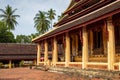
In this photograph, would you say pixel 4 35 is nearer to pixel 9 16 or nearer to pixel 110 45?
pixel 9 16

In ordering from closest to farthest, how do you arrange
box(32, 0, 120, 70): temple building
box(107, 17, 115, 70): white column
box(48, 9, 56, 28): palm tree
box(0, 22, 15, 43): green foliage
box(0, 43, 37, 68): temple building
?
box(107, 17, 115, 70): white column < box(32, 0, 120, 70): temple building < box(0, 43, 37, 68): temple building < box(0, 22, 15, 43): green foliage < box(48, 9, 56, 28): palm tree

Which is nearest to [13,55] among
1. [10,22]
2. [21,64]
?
[21,64]

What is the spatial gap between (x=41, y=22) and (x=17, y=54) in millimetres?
27125

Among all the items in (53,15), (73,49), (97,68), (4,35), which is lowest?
(97,68)

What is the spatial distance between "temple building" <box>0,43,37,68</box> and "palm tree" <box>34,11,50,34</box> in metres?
23.1

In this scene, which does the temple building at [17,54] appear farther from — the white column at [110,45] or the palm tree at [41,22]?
the white column at [110,45]

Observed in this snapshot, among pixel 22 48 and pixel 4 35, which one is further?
pixel 4 35

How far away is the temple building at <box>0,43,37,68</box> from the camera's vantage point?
171 feet

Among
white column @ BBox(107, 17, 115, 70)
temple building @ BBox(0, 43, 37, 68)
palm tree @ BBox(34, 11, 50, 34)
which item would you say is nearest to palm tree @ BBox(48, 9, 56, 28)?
palm tree @ BBox(34, 11, 50, 34)

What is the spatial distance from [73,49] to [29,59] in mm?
29194

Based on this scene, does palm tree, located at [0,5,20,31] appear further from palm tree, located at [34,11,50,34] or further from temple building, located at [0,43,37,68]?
temple building, located at [0,43,37,68]

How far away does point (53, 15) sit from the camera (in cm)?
8344

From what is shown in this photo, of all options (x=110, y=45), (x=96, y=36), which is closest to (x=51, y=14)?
(x=96, y=36)

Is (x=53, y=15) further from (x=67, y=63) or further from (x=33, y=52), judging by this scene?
(x=67, y=63)
